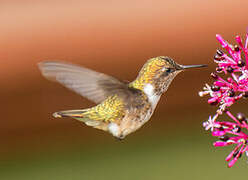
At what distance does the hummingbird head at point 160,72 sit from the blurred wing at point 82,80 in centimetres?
13

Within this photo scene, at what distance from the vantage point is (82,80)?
1.95 m

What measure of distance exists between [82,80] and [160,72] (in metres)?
0.32

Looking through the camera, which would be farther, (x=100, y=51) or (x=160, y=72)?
(x=100, y=51)

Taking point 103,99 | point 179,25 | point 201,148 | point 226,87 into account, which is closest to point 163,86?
point 103,99

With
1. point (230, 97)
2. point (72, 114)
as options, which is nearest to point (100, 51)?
point (72, 114)

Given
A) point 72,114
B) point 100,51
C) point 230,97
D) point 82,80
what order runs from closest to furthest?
point 230,97 → point 82,80 → point 72,114 → point 100,51

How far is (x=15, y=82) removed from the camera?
12.1 ft

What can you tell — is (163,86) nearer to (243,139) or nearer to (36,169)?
(243,139)

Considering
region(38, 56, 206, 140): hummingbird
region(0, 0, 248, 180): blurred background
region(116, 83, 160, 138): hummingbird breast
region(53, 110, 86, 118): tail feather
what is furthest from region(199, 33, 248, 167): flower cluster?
region(0, 0, 248, 180): blurred background

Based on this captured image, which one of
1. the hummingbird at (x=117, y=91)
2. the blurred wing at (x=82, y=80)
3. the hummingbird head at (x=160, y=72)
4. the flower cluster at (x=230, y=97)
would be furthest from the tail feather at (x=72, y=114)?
the flower cluster at (x=230, y=97)

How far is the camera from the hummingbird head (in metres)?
2.00

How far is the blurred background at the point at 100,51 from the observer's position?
12.0 ft

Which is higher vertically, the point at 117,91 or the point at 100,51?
the point at 117,91

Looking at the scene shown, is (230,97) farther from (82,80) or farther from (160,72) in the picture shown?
(82,80)
